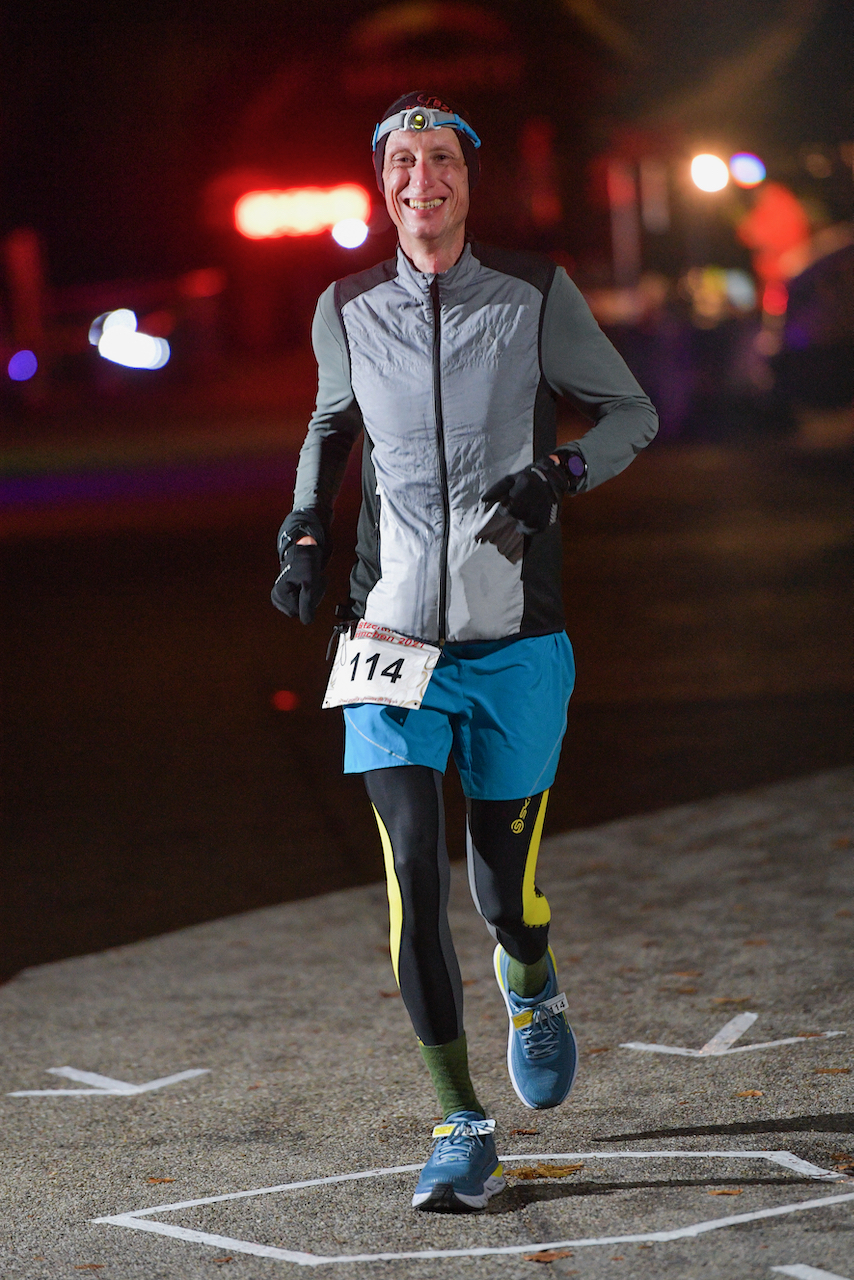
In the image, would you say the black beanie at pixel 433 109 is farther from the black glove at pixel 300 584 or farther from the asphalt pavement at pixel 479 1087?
the asphalt pavement at pixel 479 1087

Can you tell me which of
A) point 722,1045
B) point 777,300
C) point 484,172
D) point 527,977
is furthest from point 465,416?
point 484,172

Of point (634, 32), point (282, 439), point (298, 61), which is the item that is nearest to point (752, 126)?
point (282, 439)

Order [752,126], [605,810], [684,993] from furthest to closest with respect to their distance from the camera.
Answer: [752,126] → [605,810] → [684,993]

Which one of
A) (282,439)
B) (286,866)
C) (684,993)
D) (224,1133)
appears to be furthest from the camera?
(282,439)

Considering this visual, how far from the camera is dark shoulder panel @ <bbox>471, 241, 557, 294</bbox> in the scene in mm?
3820

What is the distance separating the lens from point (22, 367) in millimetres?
46375

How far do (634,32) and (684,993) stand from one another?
3707 centimetres

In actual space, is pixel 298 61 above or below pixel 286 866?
above

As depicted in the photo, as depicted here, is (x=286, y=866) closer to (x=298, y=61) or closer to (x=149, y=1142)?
(x=149, y=1142)

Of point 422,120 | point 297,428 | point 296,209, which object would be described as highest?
point 296,209

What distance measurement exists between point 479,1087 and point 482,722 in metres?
1.28

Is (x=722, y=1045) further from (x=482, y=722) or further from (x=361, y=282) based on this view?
(x=361, y=282)

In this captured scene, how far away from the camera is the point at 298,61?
53.6 meters

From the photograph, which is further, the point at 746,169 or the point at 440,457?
the point at 746,169
